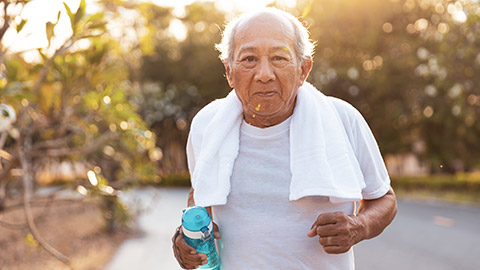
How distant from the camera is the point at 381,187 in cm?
204

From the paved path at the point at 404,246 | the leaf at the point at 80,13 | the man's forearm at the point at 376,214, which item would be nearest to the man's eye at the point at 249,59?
the man's forearm at the point at 376,214

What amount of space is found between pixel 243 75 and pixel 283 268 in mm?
643

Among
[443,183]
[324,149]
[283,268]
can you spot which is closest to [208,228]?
[283,268]

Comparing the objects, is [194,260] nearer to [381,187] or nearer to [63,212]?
[381,187]

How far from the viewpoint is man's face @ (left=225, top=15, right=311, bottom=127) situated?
76.9 inches

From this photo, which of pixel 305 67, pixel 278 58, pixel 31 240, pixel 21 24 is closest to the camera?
pixel 278 58

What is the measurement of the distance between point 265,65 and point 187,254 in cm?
68

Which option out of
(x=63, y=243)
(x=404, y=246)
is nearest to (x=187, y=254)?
(x=404, y=246)

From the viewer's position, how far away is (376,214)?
2.02 m

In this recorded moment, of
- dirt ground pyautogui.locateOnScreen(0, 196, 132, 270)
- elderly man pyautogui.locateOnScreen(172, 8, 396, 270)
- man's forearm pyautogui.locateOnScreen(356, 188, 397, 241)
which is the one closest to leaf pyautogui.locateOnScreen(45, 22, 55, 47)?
elderly man pyautogui.locateOnScreen(172, 8, 396, 270)

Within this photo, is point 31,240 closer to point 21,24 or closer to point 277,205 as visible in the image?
point 21,24

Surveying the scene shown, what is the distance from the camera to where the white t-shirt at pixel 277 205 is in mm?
2023

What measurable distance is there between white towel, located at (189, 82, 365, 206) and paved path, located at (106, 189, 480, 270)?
6660 mm

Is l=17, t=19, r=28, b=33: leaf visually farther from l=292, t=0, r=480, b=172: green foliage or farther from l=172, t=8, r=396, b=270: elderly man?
l=292, t=0, r=480, b=172: green foliage
